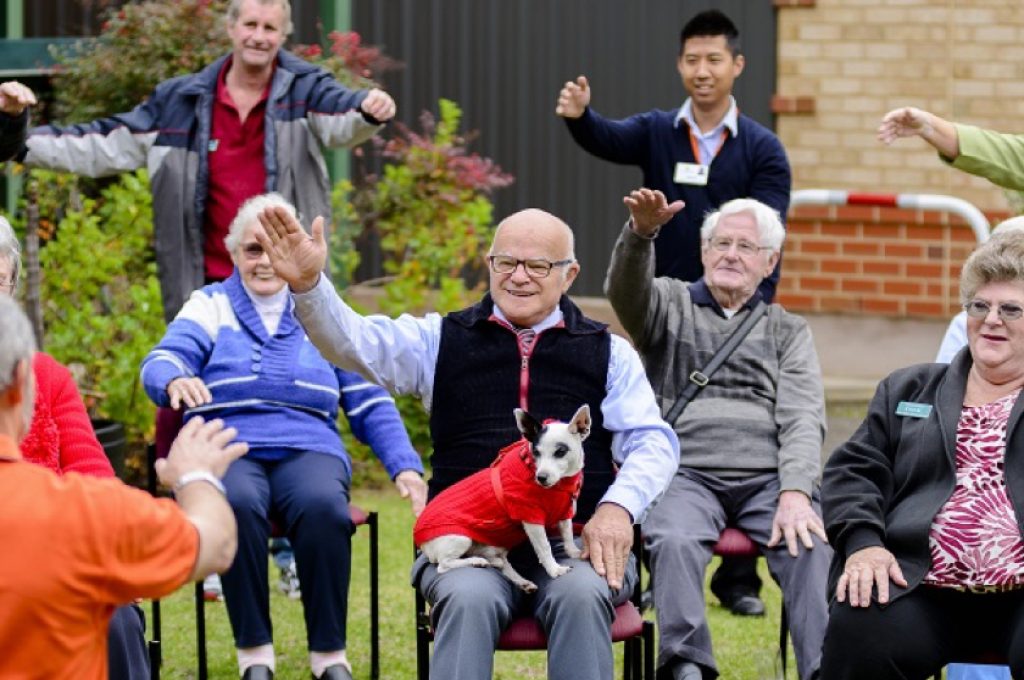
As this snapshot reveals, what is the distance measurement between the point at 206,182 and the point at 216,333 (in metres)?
1.02

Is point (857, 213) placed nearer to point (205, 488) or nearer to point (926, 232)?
point (926, 232)

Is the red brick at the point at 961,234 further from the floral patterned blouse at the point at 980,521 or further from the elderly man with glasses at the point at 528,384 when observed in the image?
the floral patterned blouse at the point at 980,521

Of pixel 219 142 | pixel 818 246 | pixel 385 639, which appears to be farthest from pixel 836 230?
pixel 385 639

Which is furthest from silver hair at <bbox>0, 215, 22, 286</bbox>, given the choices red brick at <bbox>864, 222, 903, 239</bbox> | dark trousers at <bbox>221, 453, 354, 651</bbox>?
red brick at <bbox>864, 222, 903, 239</bbox>

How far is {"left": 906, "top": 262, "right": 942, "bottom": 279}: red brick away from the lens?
1066 cm

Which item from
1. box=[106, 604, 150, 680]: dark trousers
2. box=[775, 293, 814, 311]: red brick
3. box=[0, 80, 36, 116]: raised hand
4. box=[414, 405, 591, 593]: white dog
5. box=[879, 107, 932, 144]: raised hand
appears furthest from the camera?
box=[775, 293, 814, 311]: red brick

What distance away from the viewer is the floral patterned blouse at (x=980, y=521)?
4.27 metres

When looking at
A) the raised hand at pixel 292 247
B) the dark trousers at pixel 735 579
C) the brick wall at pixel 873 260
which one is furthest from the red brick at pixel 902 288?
the raised hand at pixel 292 247

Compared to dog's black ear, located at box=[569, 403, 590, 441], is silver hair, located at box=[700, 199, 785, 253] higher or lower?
higher

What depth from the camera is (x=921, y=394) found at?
457 cm

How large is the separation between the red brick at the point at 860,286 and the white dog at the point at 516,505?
6.57 meters

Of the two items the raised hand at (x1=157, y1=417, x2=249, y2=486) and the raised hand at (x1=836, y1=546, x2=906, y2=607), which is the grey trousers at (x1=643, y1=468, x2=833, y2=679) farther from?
the raised hand at (x1=157, y1=417, x2=249, y2=486)

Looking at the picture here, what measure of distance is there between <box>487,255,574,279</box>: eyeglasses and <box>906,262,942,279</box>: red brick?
6.38 metres

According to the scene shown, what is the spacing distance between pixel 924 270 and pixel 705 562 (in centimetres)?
600
